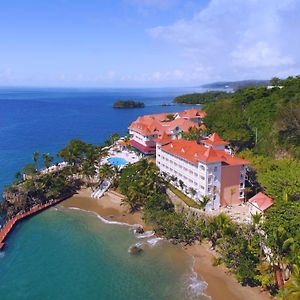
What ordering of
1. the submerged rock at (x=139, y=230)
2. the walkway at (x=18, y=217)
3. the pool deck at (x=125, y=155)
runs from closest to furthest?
1. the walkway at (x=18, y=217)
2. the submerged rock at (x=139, y=230)
3. the pool deck at (x=125, y=155)

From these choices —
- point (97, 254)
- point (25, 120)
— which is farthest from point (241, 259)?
point (25, 120)

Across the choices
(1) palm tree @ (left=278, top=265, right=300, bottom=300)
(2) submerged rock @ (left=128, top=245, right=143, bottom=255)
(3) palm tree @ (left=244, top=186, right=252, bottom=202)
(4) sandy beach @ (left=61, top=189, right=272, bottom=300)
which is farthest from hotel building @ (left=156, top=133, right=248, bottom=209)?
(1) palm tree @ (left=278, top=265, right=300, bottom=300)

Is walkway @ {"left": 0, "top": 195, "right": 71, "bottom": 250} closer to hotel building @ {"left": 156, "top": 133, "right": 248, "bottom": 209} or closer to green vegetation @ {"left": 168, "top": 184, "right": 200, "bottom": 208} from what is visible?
green vegetation @ {"left": 168, "top": 184, "right": 200, "bottom": 208}

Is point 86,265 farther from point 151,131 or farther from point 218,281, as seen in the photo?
point 151,131

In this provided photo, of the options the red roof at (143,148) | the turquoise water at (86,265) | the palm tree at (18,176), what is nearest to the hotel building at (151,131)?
the red roof at (143,148)

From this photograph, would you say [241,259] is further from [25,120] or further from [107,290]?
[25,120]

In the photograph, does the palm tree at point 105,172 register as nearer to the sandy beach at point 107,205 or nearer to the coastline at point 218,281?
the sandy beach at point 107,205
